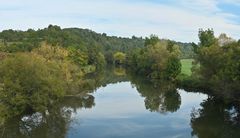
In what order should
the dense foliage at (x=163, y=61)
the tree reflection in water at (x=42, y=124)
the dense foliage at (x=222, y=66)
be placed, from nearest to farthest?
the tree reflection in water at (x=42, y=124)
the dense foliage at (x=222, y=66)
the dense foliage at (x=163, y=61)

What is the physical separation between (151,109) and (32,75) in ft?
56.8

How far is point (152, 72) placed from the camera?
96000 mm

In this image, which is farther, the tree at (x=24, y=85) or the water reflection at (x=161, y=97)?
the water reflection at (x=161, y=97)

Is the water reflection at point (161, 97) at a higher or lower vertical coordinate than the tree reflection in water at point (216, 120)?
lower

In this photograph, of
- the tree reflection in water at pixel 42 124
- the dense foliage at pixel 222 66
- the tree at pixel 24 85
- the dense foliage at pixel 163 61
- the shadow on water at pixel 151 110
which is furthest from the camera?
the dense foliage at pixel 163 61

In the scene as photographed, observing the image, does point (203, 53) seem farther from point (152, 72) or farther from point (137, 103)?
point (152, 72)

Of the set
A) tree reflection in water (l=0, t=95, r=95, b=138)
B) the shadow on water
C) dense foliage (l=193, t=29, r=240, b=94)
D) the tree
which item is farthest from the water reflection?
the tree

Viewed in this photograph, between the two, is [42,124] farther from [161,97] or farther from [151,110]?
[161,97]

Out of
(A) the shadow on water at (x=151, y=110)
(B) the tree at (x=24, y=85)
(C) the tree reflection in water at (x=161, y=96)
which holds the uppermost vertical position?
(B) the tree at (x=24, y=85)

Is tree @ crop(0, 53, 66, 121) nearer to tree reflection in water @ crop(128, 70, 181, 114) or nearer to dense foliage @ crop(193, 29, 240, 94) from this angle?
tree reflection in water @ crop(128, 70, 181, 114)

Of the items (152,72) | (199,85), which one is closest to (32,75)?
(199,85)

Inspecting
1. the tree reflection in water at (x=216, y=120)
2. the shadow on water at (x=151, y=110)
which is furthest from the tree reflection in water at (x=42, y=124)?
the tree reflection in water at (x=216, y=120)

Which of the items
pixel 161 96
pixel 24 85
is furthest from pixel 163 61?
pixel 24 85

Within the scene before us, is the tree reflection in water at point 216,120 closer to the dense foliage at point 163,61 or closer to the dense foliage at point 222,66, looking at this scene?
the dense foliage at point 222,66
